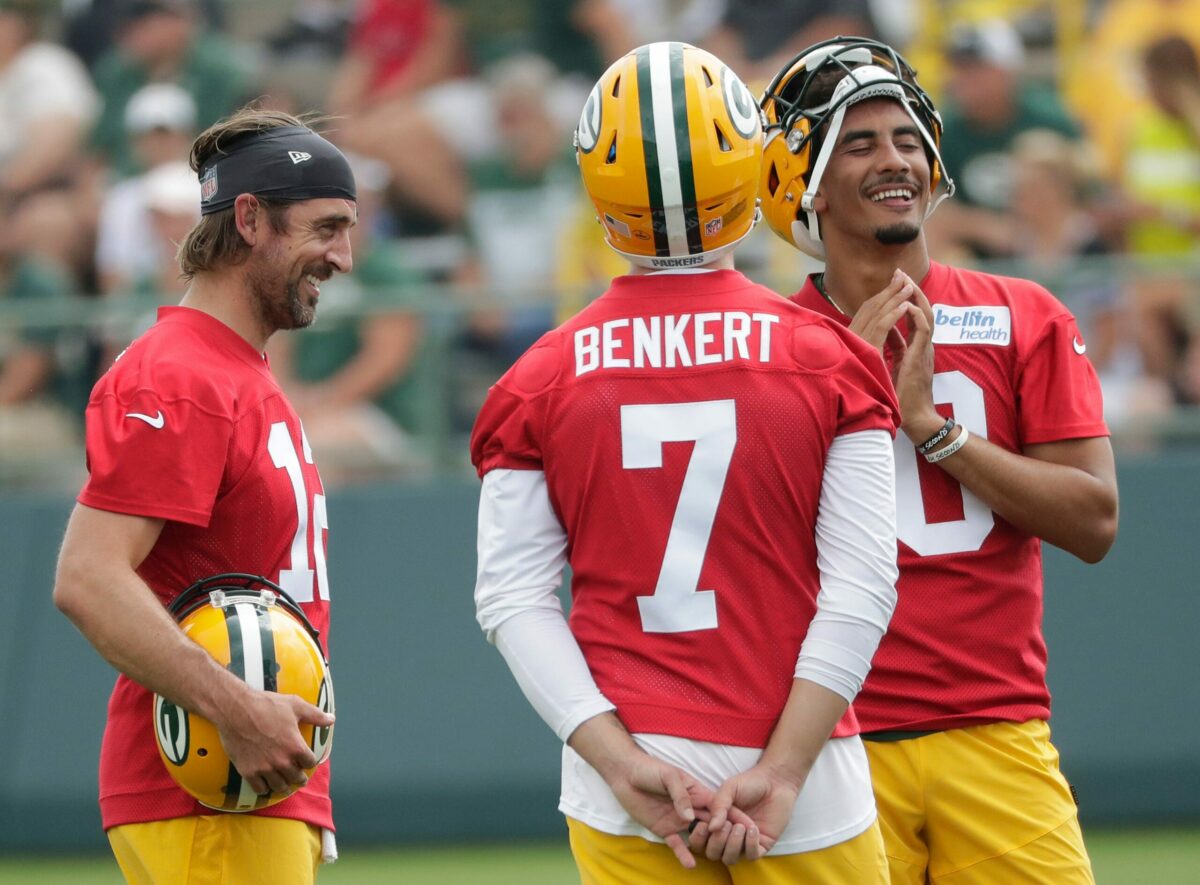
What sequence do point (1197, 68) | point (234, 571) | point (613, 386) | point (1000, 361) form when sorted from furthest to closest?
point (1197, 68), point (1000, 361), point (234, 571), point (613, 386)

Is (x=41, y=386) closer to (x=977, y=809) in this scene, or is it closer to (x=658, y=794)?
(x=977, y=809)

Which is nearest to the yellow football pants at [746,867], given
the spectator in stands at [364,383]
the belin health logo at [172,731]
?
the belin health logo at [172,731]

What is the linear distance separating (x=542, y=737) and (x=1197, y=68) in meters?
5.13

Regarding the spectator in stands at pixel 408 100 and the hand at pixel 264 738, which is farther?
the spectator in stands at pixel 408 100

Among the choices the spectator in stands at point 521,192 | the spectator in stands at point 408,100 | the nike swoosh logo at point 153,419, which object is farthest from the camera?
the spectator in stands at point 408,100

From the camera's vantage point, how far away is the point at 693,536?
11.2 ft

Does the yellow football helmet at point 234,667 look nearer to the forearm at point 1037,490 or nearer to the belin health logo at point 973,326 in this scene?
the forearm at point 1037,490

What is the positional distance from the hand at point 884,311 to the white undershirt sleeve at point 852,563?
0.72m

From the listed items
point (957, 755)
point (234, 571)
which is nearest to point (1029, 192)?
point (957, 755)

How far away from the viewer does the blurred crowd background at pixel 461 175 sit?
827cm

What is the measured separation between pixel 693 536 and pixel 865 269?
1362 mm

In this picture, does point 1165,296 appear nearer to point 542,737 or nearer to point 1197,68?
point 1197,68

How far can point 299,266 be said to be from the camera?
4.22m

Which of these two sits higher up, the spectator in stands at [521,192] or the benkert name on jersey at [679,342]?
the spectator in stands at [521,192]
